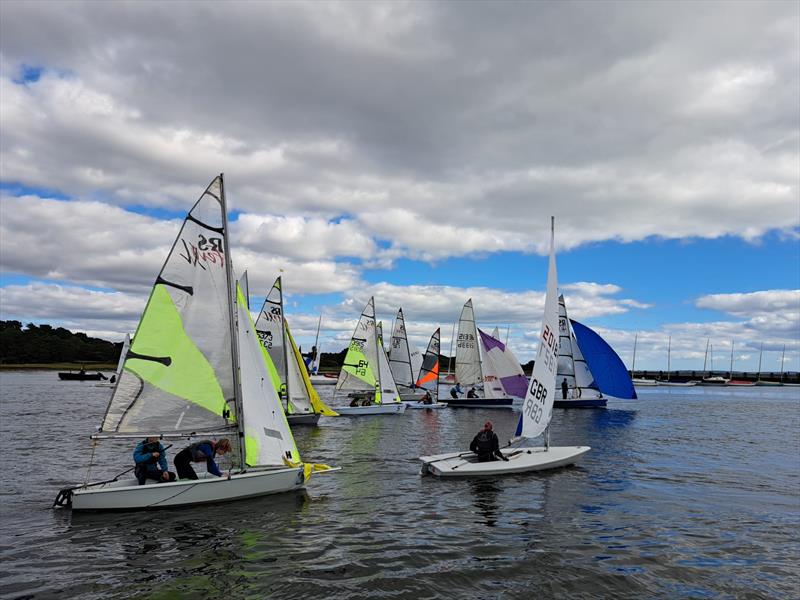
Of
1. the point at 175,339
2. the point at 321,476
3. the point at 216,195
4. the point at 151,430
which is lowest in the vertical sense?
the point at 321,476

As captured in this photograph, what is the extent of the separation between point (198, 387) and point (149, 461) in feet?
7.34

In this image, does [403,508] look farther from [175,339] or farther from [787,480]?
[787,480]

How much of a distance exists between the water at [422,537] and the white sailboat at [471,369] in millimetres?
28374

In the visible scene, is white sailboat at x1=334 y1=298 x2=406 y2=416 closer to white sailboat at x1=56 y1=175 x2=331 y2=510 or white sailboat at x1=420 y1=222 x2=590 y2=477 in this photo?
white sailboat at x1=420 y1=222 x2=590 y2=477

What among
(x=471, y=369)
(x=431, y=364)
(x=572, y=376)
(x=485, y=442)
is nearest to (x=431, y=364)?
(x=431, y=364)

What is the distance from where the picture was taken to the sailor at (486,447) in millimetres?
20609

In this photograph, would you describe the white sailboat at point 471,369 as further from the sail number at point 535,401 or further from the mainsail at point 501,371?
the sail number at point 535,401

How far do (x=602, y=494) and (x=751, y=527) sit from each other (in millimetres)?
4296

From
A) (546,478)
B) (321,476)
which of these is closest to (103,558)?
(321,476)

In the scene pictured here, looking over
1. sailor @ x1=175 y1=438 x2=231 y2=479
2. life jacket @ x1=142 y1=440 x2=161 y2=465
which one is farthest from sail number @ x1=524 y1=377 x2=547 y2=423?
life jacket @ x1=142 y1=440 x2=161 y2=465

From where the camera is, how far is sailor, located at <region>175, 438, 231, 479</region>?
15.3 metres

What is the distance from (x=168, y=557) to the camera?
11703 millimetres

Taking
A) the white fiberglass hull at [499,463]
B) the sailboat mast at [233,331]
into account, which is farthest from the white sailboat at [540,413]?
the sailboat mast at [233,331]

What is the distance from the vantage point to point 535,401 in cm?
2184
